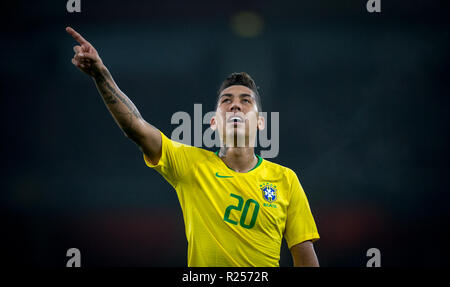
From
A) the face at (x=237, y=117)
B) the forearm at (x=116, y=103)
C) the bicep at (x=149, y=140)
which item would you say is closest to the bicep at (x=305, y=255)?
the face at (x=237, y=117)

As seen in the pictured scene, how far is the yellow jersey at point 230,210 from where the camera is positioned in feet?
6.95

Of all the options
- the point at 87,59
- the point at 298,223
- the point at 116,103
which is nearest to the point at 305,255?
the point at 298,223

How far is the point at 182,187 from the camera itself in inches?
89.2

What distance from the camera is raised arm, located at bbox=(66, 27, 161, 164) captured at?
1.89m

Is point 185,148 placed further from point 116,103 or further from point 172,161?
point 116,103

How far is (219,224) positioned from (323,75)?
419 cm

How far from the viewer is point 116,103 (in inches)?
76.5

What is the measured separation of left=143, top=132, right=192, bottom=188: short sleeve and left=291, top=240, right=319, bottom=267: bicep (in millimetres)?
989

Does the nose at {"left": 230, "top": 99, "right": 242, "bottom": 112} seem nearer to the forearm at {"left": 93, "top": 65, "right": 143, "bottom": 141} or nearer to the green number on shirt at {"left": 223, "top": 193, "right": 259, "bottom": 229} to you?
the green number on shirt at {"left": 223, "top": 193, "right": 259, "bottom": 229}

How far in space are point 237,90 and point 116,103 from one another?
103 cm

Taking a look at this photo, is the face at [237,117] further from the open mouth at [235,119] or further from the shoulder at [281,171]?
the shoulder at [281,171]

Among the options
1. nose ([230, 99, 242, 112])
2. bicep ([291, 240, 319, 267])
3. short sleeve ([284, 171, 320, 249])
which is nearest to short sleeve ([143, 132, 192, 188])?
nose ([230, 99, 242, 112])

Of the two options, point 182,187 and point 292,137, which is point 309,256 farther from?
point 292,137

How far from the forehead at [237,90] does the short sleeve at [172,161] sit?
2.09 ft
